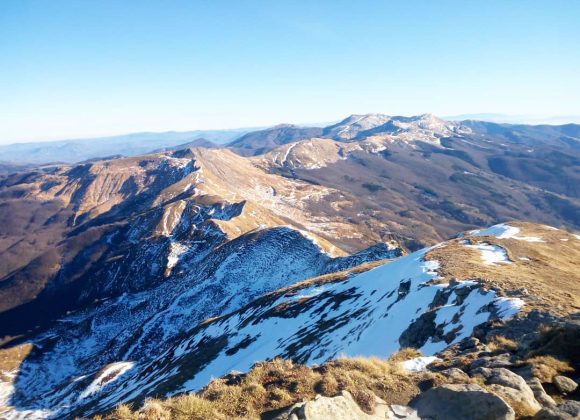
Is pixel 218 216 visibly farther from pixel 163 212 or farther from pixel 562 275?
pixel 562 275

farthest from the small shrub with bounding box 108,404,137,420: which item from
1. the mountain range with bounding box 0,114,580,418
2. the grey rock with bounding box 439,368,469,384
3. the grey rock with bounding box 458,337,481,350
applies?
the grey rock with bounding box 458,337,481,350

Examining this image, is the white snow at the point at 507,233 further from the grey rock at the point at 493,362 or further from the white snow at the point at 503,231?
the grey rock at the point at 493,362

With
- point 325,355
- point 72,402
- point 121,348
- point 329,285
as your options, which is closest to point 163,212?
point 121,348

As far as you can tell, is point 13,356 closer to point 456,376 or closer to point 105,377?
point 105,377

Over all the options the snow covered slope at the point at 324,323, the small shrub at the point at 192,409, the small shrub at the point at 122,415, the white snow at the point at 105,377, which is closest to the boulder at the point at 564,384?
the small shrub at the point at 192,409

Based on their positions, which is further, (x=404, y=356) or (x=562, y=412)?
(x=404, y=356)

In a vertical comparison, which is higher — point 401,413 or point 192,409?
point 192,409

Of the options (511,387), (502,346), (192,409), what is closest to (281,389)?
(192,409)
